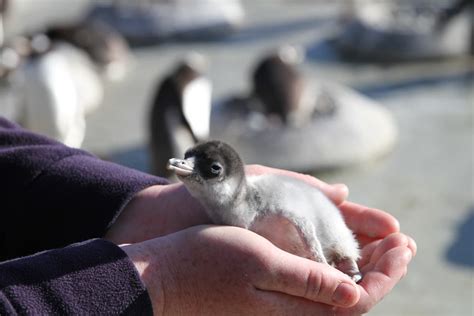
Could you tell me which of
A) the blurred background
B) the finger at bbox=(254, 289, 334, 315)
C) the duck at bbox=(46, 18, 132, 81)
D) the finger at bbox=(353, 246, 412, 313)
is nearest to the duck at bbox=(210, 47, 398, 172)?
the blurred background

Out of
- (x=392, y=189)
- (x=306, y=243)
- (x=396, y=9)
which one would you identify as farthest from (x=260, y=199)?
(x=396, y=9)

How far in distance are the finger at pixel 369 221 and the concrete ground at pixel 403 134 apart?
4.36 ft

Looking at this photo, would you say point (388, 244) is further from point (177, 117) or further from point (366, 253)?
point (177, 117)

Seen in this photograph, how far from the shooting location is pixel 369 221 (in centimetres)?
162

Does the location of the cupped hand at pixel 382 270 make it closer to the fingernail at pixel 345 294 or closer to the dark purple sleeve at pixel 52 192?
the fingernail at pixel 345 294

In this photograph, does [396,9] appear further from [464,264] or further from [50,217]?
[50,217]

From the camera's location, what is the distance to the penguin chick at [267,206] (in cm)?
142

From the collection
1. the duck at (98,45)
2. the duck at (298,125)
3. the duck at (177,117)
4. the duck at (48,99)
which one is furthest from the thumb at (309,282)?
the duck at (98,45)

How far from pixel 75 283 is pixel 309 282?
353 mm

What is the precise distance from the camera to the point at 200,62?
222 inches

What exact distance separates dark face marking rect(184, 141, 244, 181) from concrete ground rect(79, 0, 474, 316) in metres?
1.62

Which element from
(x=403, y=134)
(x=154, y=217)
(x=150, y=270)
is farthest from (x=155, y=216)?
(x=403, y=134)

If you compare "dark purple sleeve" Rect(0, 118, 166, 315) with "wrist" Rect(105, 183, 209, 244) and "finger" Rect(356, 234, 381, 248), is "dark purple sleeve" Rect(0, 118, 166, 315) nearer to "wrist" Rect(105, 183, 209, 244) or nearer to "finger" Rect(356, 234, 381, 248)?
"wrist" Rect(105, 183, 209, 244)

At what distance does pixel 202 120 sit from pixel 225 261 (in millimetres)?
3401
